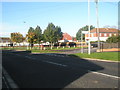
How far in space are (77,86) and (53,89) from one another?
986mm

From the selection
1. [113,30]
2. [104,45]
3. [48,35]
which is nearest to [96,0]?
[104,45]

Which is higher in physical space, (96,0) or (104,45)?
(96,0)

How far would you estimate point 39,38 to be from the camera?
5803cm

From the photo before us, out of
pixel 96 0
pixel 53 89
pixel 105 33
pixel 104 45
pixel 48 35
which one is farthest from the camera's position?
pixel 105 33

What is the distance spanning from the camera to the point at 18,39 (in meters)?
78.6

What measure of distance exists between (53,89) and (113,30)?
86967mm

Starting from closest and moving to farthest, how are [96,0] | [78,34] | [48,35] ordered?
[96,0] < [48,35] < [78,34]

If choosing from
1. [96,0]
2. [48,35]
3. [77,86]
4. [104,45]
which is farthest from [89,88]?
[48,35]

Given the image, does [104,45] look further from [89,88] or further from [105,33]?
[105,33]

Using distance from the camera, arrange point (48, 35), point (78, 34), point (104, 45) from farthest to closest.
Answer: point (78, 34) → point (48, 35) → point (104, 45)

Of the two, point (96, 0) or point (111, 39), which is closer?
point (96, 0)

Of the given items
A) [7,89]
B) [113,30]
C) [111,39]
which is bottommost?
[7,89]

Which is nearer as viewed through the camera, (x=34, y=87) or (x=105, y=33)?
(x=34, y=87)

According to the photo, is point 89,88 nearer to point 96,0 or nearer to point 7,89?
point 7,89
